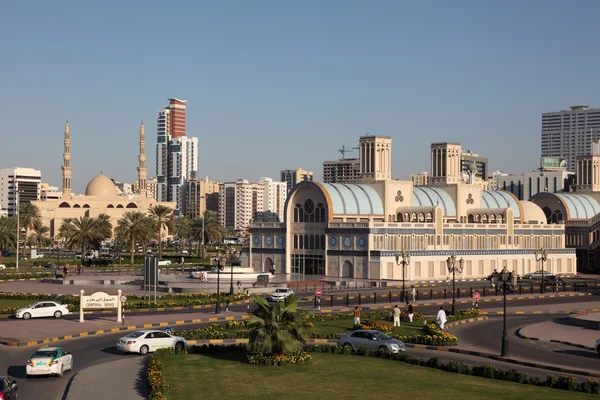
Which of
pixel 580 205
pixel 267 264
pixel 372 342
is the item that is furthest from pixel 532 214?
pixel 372 342

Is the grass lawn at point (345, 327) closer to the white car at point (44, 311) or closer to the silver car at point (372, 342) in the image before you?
the silver car at point (372, 342)

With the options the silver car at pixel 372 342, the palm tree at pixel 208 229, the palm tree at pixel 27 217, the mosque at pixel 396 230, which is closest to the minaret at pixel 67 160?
the palm tree at pixel 27 217

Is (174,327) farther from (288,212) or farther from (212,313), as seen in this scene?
(288,212)

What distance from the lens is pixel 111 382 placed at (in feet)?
107

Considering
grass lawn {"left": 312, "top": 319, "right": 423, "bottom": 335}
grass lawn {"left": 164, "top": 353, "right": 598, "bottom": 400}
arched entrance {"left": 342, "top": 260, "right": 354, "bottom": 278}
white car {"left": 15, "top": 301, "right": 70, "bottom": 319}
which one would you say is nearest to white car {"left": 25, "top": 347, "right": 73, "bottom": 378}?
grass lawn {"left": 164, "top": 353, "right": 598, "bottom": 400}

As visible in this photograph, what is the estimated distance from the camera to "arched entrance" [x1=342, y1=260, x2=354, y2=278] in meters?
96.4

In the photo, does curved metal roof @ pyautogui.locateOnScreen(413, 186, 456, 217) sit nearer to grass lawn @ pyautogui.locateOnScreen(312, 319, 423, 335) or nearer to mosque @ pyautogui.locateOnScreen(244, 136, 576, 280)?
mosque @ pyautogui.locateOnScreen(244, 136, 576, 280)

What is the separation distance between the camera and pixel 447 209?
114 meters

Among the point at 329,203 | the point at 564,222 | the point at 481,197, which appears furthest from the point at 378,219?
the point at 564,222

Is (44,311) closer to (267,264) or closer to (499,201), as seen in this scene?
(267,264)

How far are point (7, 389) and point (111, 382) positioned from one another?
5.25 metres

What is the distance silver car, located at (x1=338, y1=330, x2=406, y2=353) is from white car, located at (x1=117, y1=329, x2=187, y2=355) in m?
7.68

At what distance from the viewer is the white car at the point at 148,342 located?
39.9 metres

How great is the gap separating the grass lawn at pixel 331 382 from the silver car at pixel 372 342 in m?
2.18
